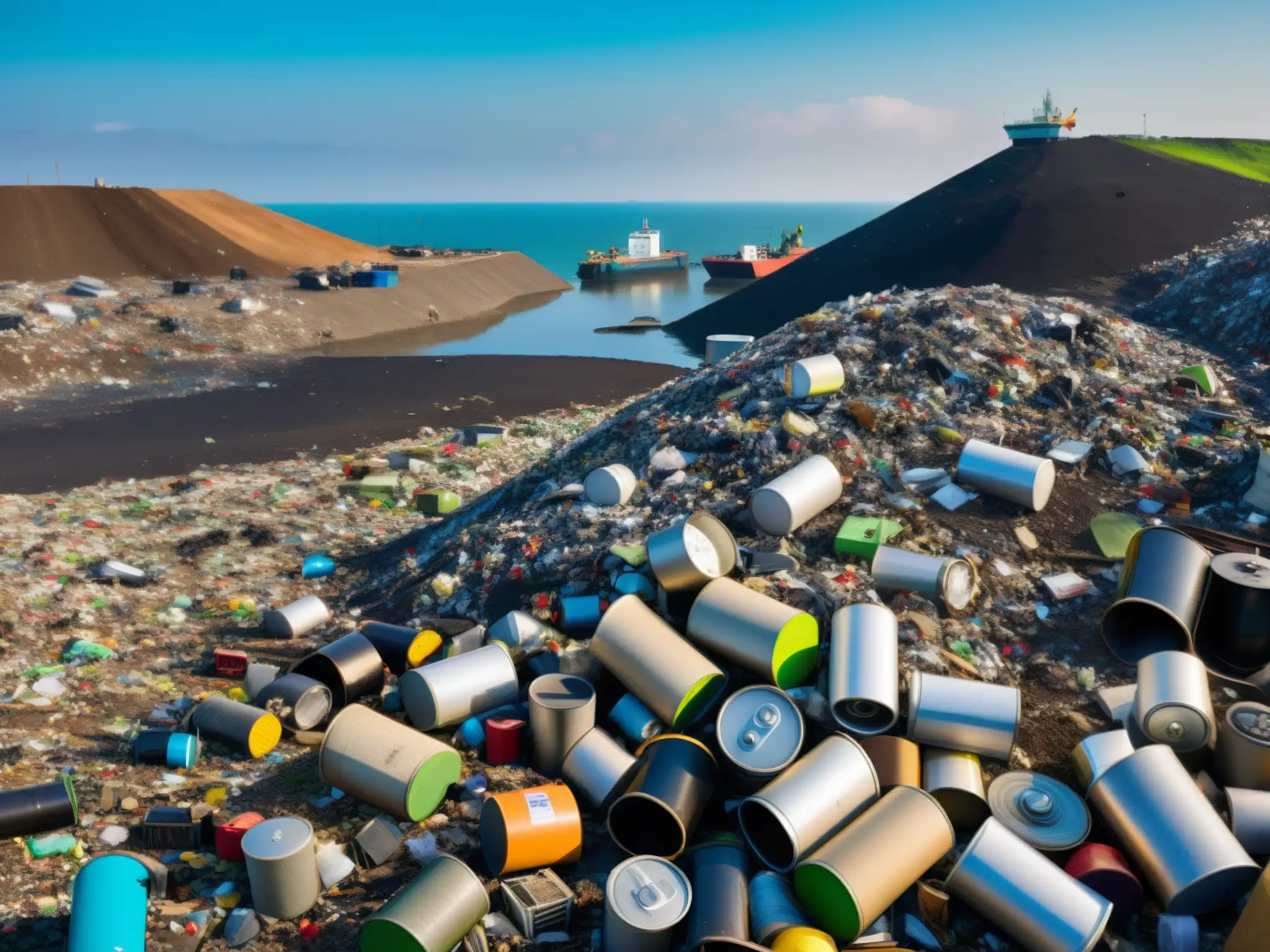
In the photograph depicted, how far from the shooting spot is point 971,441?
628 cm

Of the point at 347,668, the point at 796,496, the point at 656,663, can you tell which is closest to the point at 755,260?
the point at 796,496

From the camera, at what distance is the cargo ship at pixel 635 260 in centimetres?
5056

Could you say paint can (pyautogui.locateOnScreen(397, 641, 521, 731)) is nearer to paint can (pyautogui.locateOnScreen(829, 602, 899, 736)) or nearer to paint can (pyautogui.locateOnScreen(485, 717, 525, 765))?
paint can (pyautogui.locateOnScreen(485, 717, 525, 765))

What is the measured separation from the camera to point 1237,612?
464cm

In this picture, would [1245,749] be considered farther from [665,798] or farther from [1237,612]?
[665,798]

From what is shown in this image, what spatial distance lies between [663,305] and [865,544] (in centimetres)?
3774

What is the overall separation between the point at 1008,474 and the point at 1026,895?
3.20 m

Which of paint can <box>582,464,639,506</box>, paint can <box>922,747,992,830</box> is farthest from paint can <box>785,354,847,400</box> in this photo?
paint can <box>922,747,992,830</box>

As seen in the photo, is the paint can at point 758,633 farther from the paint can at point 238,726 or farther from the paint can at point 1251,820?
the paint can at point 238,726

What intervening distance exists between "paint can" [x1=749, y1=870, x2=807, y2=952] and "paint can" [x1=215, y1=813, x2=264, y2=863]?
2.26m

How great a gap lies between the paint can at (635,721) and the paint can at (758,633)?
491 millimetres

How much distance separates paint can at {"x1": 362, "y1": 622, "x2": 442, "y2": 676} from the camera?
18.4ft

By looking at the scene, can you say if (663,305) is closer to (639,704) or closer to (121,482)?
(121,482)

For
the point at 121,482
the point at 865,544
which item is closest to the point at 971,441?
the point at 865,544
